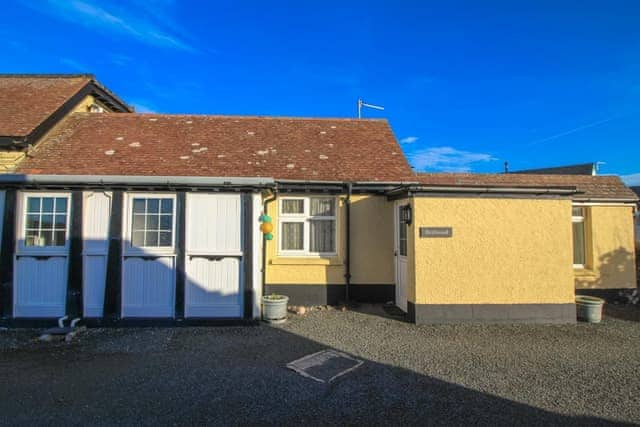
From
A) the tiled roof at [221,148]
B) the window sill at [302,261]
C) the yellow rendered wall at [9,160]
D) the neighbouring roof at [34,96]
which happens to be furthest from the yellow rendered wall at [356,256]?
the neighbouring roof at [34,96]

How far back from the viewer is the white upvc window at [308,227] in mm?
8773

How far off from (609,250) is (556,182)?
7.64 feet

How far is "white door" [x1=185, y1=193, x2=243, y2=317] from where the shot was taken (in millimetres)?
7051

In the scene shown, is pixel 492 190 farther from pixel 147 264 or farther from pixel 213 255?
pixel 147 264

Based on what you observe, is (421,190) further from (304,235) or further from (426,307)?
(304,235)

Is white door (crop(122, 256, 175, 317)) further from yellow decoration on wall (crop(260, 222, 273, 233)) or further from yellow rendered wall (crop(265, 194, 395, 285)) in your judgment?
yellow rendered wall (crop(265, 194, 395, 285))

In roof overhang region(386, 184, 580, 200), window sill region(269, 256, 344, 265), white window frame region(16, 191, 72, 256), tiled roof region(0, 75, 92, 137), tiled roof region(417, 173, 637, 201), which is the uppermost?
tiled roof region(0, 75, 92, 137)

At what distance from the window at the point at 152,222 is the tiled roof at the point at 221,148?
140 centimetres

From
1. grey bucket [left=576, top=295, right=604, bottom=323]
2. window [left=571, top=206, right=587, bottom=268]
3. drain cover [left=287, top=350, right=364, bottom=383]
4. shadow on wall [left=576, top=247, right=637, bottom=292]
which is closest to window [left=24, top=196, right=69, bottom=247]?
drain cover [left=287, top=350, right=364, bottom=383]

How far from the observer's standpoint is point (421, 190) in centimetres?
704

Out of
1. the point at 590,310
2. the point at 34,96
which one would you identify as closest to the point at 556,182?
the point at 590,310

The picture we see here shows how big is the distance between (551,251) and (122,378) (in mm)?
7835

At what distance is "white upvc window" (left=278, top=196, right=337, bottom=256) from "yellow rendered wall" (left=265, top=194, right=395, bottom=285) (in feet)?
0.54

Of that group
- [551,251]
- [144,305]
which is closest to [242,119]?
[144,305]
